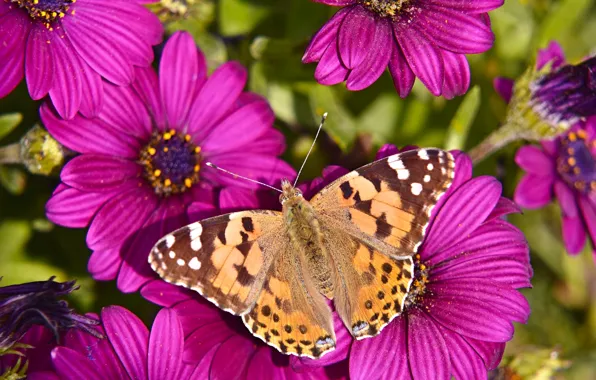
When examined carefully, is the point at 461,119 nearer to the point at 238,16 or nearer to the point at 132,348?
the point at 238,16

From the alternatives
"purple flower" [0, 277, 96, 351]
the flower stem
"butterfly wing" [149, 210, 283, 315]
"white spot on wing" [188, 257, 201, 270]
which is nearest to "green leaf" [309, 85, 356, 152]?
"butterfly wing" [149, 210, 283, 315]

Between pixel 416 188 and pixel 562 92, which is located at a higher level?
pixel 562 92

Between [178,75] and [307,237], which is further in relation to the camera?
[178,75]

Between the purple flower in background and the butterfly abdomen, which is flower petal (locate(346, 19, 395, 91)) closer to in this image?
the butterfly abdomen

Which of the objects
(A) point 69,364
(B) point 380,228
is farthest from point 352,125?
(A) point 69,364

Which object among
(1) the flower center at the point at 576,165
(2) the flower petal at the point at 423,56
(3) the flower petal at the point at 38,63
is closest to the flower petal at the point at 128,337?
(3) the flower petal at the point at 38,63

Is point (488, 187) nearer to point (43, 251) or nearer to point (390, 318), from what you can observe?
point (390, 318)

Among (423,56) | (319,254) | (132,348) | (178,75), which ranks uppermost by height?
(423,56)
